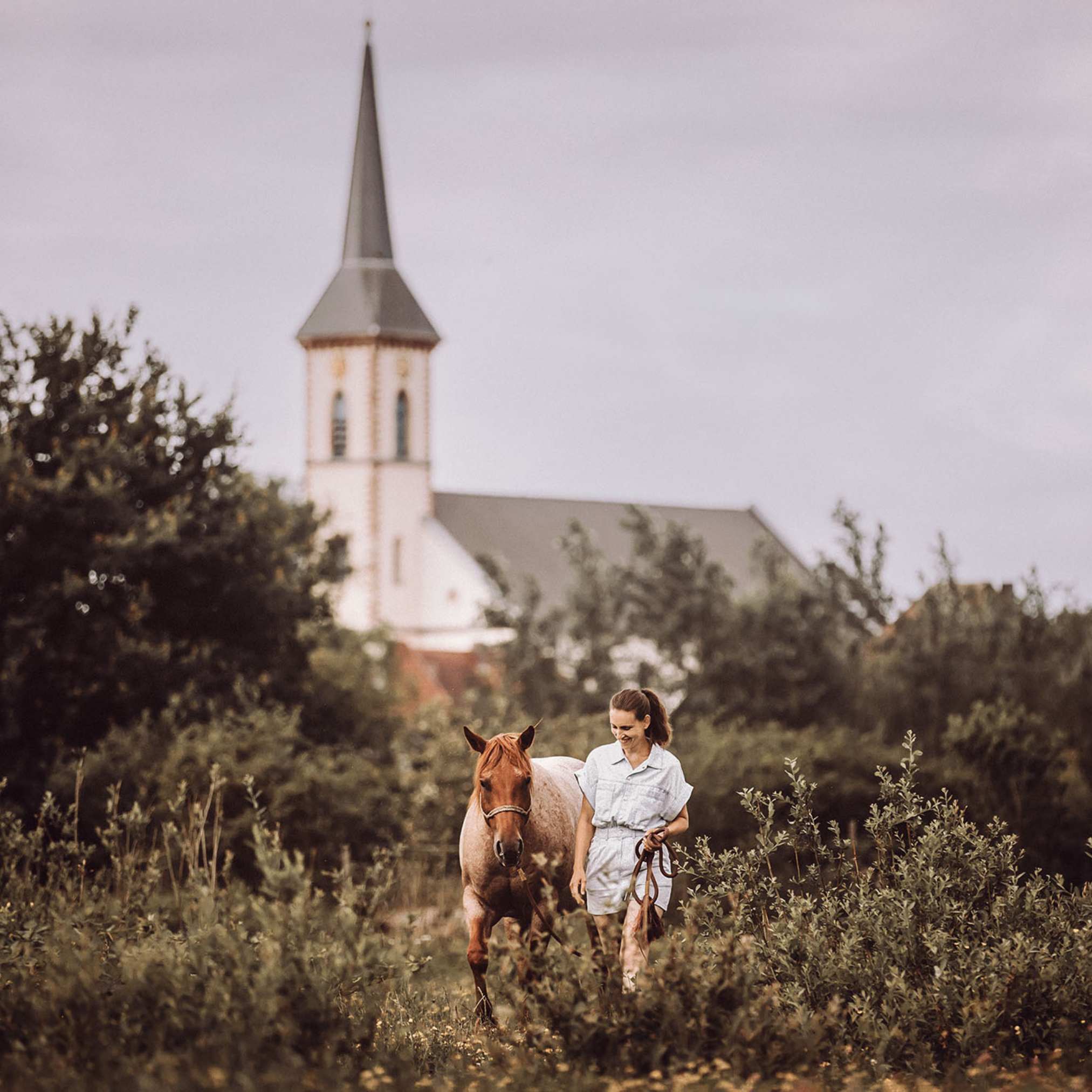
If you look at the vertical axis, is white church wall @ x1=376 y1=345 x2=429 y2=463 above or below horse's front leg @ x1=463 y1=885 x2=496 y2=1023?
above

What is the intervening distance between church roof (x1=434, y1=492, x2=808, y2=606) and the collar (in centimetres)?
7258

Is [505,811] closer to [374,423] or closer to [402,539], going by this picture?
[402,539]

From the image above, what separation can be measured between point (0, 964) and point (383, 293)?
79.0 metres

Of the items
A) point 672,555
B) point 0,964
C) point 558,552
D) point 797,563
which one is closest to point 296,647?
point 0,964

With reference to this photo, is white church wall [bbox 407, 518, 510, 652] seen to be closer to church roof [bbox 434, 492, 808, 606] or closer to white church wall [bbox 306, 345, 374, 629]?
church roof [bbox 434, 492, 808, 606]

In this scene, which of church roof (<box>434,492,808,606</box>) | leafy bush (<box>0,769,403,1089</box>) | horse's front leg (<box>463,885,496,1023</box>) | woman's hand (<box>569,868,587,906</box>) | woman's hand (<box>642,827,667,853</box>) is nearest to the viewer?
leafy bush (<box>0,769,403,1089</box>)

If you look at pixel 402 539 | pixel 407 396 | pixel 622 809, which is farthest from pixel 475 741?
pixel 407 396

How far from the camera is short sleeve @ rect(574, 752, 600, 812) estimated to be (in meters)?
8.41

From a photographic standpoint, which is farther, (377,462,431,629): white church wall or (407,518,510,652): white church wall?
(377,462,431,629): white church wall

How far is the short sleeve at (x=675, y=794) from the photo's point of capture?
836 cm

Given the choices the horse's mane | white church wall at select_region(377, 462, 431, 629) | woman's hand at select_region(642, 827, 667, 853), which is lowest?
woman's hand at select_region(642, 827, 667, 853)

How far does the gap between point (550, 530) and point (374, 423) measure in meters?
10.0

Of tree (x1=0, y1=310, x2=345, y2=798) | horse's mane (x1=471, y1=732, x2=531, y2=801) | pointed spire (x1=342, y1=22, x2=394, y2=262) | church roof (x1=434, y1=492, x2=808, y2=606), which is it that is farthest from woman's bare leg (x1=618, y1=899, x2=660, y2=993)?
church roof (x1=434, y1=492, x2=808, y2=606)

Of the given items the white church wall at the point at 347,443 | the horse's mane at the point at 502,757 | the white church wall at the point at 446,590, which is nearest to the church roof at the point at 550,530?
the white church wall at the point at 446,590
